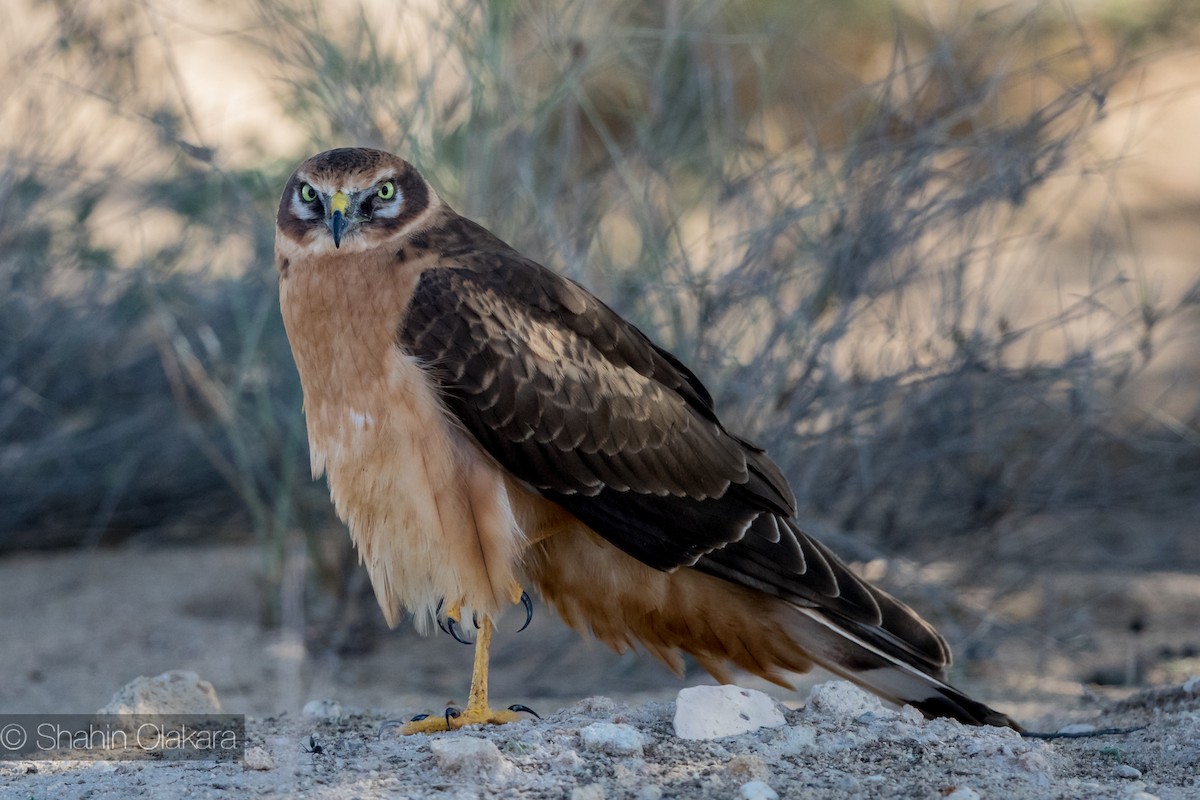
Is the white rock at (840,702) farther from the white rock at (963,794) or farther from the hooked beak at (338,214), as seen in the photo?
the hooked beak at (338,214)

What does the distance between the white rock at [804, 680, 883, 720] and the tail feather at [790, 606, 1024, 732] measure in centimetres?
33

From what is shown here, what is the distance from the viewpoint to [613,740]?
3439 mm

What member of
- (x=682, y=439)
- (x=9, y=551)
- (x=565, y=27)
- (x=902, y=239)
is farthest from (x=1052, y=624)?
(x=9, y=551)

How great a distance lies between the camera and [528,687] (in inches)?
238

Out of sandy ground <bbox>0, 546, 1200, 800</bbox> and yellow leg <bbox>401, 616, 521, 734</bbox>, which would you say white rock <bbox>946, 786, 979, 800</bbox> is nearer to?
sandy ground <bbox>0, 546, 1200, 800</bbox>

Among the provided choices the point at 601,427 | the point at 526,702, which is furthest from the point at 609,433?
the point at 526,702

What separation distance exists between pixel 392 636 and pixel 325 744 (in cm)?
273

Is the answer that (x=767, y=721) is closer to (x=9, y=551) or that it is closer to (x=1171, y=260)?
(x=9, y=551)

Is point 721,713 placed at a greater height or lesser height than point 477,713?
lesser

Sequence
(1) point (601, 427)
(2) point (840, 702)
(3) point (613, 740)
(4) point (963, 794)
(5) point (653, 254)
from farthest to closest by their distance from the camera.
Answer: (5) point (653, 254) → (1) point (601, 427) → (2) point (840, 702) → (3) point (613, 740) → (4) point (963, 794)

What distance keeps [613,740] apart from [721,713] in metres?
0.35

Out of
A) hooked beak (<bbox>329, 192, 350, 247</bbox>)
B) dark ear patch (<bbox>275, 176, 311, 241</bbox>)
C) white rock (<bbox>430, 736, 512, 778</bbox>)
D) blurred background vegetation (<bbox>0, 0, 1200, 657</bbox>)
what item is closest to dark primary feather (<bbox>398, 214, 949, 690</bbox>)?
hooked beak (<bbox>329, 192, 350, 247</bbox>)

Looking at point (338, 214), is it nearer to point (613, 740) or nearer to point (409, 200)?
point (409, 200)

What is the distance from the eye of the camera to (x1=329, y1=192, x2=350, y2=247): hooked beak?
3.97m
